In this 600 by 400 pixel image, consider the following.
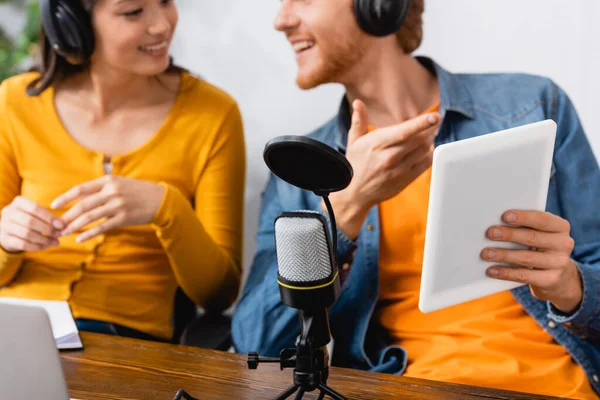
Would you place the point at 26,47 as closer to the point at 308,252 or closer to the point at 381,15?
the point at 381,15

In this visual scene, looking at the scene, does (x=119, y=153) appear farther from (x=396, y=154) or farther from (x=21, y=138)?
(x=396, y=154)

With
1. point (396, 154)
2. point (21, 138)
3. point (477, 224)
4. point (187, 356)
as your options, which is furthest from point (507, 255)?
point (21, 138)

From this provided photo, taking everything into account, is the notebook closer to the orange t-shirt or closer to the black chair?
the black chair

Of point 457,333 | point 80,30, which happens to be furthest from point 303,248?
point 80,30

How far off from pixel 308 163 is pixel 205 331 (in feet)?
2.36

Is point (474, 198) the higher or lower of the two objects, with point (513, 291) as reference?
higher

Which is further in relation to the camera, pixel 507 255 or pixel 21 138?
pixel 21 138

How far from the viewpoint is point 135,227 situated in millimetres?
1619

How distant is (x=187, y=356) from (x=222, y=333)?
26 cm

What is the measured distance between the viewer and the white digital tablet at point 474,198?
37.4 inches

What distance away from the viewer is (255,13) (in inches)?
76.8

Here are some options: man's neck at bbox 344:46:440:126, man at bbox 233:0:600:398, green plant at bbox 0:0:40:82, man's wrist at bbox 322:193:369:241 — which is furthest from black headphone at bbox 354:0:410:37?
green plant at bbox 0:0:40:82

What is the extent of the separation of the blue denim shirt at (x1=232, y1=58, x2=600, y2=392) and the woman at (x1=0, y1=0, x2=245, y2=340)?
0.17 m

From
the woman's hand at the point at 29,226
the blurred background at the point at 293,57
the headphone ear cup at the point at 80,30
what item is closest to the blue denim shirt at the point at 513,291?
the blurred background at the point at 293,57
